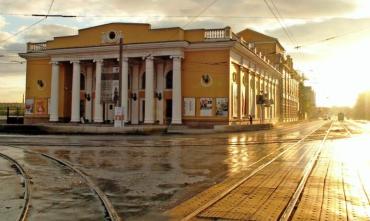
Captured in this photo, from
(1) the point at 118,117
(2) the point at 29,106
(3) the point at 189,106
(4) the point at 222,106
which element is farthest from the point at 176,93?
(2) the point at 29,106

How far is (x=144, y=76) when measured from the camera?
4947 cm

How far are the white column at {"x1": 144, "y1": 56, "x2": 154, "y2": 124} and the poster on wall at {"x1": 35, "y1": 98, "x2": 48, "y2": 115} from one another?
48.0 ft

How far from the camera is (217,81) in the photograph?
4534 cm

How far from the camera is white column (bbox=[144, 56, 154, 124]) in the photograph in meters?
46.3

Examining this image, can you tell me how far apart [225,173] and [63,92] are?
42.8 m

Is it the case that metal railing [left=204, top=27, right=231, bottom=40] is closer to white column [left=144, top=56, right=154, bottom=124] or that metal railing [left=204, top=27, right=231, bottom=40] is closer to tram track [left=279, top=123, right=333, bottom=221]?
white column [left=144, top=56, right=154, bottom=124]

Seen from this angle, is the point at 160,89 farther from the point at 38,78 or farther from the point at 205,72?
the point at 38,78

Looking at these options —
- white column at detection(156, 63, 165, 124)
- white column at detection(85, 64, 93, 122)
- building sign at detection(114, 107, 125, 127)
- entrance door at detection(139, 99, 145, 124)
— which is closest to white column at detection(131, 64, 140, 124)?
entrance door at detection(139, 99, 145, 124)

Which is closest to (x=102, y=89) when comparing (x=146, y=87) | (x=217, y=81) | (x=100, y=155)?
(x=146, y=87)

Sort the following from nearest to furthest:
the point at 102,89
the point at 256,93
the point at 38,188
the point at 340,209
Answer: the point at 340,209, the point at 38,188, the point at 102,89, the point at 256,93

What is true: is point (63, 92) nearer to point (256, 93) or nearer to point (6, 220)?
point (256, 93)

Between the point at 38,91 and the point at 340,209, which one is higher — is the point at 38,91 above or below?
above

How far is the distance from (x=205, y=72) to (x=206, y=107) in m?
3.65

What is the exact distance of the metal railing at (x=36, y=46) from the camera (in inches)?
2157
